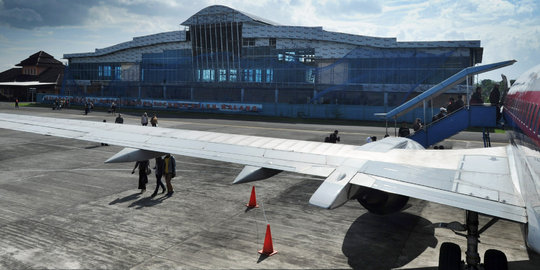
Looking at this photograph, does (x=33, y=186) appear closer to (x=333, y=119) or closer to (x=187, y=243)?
(x=187, y=243)

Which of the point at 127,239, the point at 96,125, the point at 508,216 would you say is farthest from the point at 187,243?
the point at 508,216

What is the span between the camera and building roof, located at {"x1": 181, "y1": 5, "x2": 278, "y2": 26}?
279 ft

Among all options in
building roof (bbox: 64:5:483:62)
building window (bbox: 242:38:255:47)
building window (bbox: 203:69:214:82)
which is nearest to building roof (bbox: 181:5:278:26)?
building roof (bbox: 64:5:483:62)

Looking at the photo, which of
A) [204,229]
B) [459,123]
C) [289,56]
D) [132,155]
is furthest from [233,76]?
[132,155]

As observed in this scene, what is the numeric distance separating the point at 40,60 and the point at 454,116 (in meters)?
138

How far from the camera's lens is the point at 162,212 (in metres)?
16.1

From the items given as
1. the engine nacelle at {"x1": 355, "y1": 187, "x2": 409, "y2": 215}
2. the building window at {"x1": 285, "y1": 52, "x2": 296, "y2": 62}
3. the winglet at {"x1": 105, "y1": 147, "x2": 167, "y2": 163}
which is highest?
the building window at {"x1": 285, "y1": 52, "x2": 296, "y2": 62}

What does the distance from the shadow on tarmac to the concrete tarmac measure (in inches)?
1.3

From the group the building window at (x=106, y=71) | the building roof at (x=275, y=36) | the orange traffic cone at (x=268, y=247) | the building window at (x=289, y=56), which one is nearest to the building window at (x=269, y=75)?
the building window at (x=289, y=56)

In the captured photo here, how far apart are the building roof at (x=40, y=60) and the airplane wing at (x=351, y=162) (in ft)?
443

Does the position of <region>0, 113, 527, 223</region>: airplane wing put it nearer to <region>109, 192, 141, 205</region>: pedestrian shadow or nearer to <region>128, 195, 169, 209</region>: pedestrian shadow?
<region>128, 195, 169, 209</region>: pedestrian shadow

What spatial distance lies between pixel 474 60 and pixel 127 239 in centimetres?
6660

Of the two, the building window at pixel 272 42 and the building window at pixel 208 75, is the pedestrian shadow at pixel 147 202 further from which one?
the building window at pixel 208 75

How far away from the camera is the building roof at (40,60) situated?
129 metres
